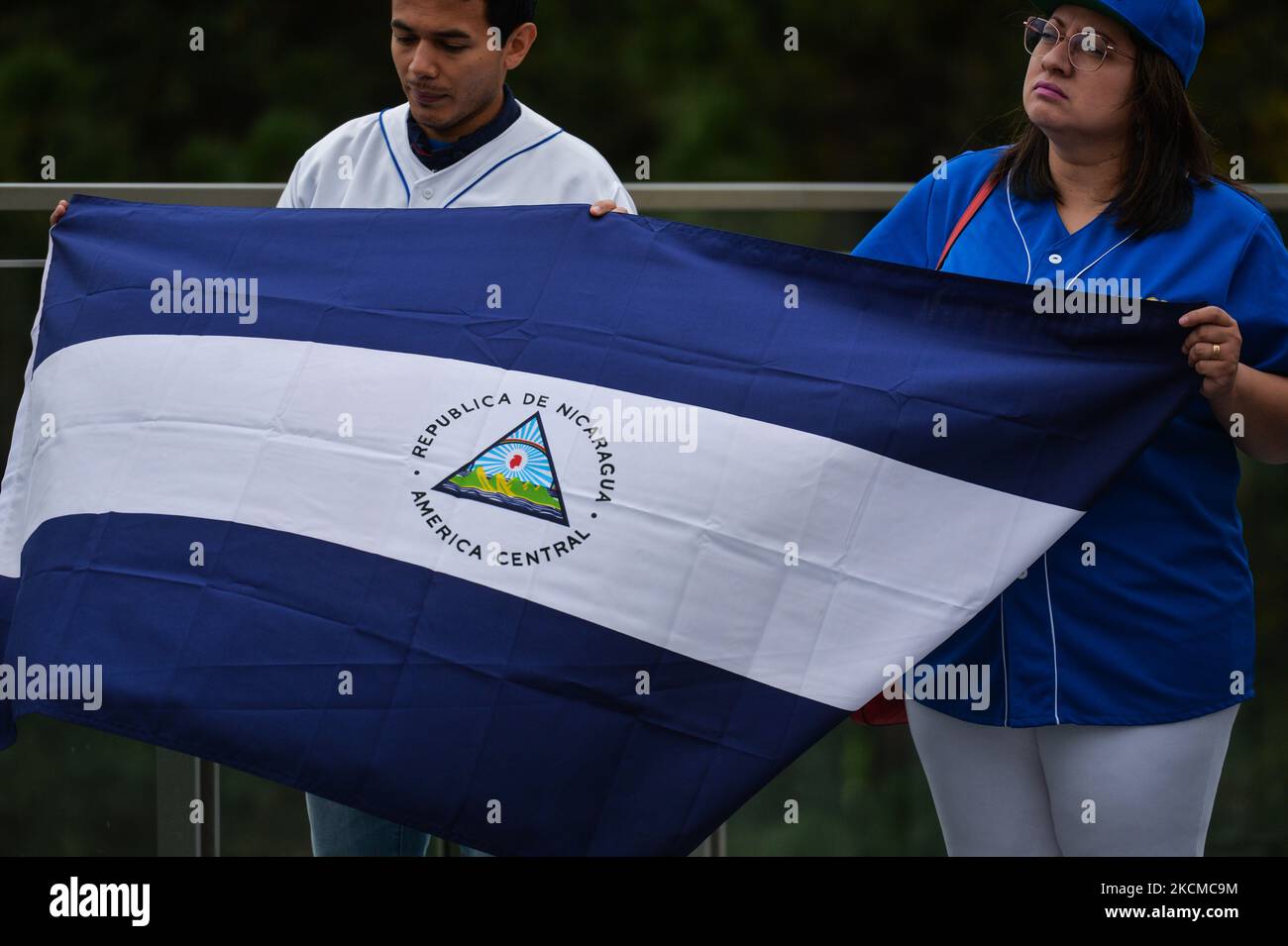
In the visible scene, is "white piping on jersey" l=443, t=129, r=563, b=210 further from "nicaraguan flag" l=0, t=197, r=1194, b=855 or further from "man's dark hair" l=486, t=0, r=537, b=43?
"man's dark hair" l=486, t=0, r=537, b=43

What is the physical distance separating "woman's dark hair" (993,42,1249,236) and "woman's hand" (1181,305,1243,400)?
0.47 feet

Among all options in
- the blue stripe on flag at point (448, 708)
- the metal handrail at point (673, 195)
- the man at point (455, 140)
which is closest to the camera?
the blue stripe on flag at point (448, 708)

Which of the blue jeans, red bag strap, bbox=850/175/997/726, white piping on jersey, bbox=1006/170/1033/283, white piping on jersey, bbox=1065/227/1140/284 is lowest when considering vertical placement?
the blue jeans

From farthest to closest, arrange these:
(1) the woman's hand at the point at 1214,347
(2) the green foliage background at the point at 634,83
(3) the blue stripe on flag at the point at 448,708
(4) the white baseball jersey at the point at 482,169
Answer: (2) the green foliage background at the point at 634,83, (4) the white baseball jersey at the point at 482,169, (3) the blue stripe on flag at the point at 448,708, (1) the woman's hand at the point at 1214,347

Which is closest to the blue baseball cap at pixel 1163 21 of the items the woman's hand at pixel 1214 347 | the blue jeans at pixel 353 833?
the woman's hand at pixel 1214 347

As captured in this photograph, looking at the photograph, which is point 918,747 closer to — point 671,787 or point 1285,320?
point 671,787

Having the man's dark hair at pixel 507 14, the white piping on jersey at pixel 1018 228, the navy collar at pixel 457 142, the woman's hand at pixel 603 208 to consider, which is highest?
the man's dark hair at pixel 507 14

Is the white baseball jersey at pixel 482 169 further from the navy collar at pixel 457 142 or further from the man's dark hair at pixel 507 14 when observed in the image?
the man's dark hair at pixel 507 14

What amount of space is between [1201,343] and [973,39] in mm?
4688

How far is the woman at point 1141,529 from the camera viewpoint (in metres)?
2.24

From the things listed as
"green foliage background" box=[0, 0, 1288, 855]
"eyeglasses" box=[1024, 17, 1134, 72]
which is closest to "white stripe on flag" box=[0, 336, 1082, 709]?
"eyeglasses" box=[1024, 17, 1134, 72]

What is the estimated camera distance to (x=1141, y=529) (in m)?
2.27

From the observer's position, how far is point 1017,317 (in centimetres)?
236

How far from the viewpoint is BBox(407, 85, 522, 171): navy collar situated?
256 centimetres
